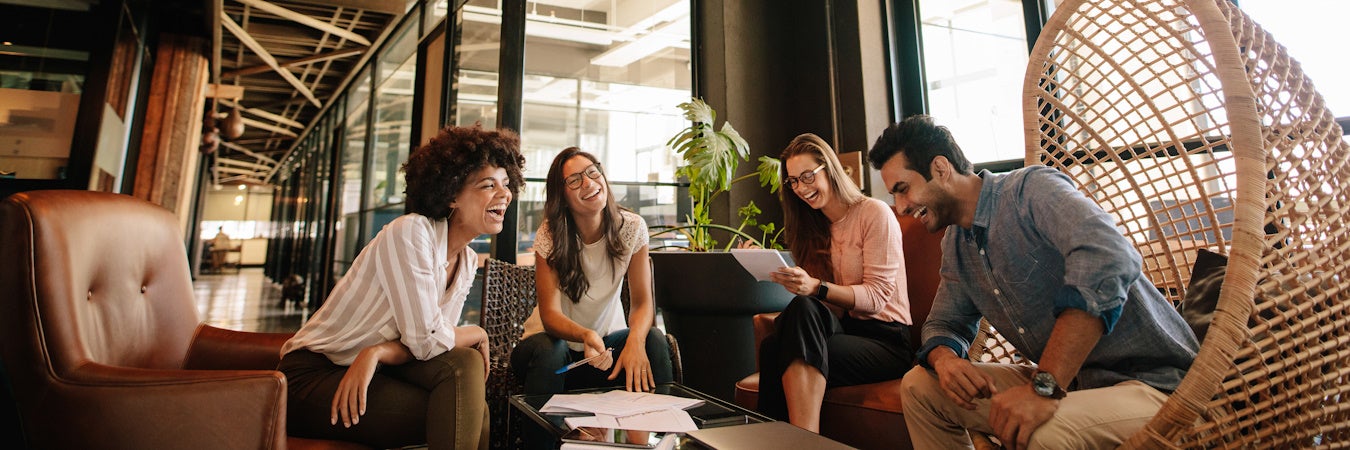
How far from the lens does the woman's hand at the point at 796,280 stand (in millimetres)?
1714

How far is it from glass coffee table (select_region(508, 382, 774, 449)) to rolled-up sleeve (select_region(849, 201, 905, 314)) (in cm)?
65

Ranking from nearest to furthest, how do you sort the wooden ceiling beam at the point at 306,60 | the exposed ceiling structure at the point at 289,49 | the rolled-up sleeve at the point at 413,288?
the rolled-up sleeve at the point at 413,288 → the exposed ceiling structure at the point at 289,49 → the wooden ceiling beam at the point at 306,60

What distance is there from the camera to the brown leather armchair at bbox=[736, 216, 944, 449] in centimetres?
150

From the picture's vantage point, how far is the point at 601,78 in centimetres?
350

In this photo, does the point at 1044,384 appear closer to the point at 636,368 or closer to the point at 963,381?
the point at 963,381

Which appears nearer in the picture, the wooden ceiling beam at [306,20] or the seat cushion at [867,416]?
the seat cushion at [867,416]

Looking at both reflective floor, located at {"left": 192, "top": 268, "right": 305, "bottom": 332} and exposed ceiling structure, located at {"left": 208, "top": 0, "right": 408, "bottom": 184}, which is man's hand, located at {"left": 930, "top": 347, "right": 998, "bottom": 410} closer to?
reflective floor, located at {"left": 192, "top": 268, "right": 305, "bottom": 332}

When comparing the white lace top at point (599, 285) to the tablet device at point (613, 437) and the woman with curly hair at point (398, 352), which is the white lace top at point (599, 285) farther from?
the tablet device at point (613, 437)

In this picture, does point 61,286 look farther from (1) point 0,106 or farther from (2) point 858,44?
(2) point 858,44

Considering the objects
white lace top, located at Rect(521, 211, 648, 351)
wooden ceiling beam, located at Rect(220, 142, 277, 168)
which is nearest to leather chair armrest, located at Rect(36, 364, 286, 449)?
white lace top, located at Rect(521, 211, 648, 351)

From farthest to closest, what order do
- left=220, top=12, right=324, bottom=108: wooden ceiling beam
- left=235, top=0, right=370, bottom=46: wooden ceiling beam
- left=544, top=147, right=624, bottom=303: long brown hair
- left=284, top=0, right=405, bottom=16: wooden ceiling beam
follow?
left=220, top=12, right=324, bottom=108: wooden ceiling beam < left=235, top=0, right=370, bottom=46: wooden ceiling beam < left=284, top=0, right=405, bottom=16: wooden ceiling beam < left=544, top=147, right=624, bottom=303: long brown hair

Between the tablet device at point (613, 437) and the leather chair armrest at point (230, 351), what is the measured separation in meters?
0.91

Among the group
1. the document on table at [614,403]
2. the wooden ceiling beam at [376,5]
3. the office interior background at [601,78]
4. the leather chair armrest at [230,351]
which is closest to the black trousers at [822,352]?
the document on table at [614,403]

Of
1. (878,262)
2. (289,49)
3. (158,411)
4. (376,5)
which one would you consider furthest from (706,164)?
(289,49)
